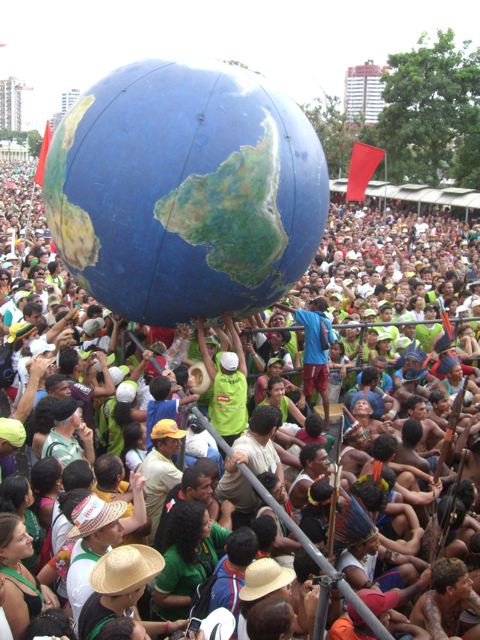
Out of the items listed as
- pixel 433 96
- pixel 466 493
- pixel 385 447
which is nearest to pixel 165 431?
pixel 385 447

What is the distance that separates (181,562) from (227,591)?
0.33m

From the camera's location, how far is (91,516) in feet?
10.4

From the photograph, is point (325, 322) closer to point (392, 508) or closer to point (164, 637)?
point (392, 508)

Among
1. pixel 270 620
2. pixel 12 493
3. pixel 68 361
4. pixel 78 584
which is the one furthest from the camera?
pixel 68 361

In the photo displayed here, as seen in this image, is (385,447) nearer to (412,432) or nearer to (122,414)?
(412,432)

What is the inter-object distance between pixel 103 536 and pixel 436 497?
2152 mm

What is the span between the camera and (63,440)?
4453 millimetres

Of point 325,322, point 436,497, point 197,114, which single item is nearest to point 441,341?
point 325,322

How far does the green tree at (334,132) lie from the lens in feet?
145

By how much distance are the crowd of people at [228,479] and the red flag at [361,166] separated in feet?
15.4

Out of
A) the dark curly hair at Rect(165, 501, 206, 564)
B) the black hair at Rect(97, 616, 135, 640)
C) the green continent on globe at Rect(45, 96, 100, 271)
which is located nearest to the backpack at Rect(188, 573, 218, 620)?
the dark curly hair at Rect(165, 501, 206, 564)

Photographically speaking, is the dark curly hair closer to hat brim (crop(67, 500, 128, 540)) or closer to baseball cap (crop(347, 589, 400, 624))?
hat brim (crop(67, 500, 128, 540))

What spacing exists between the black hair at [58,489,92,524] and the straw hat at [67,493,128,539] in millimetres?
190

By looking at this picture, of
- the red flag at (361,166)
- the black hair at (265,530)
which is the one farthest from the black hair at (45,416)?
A: the red flag at (361,166)
